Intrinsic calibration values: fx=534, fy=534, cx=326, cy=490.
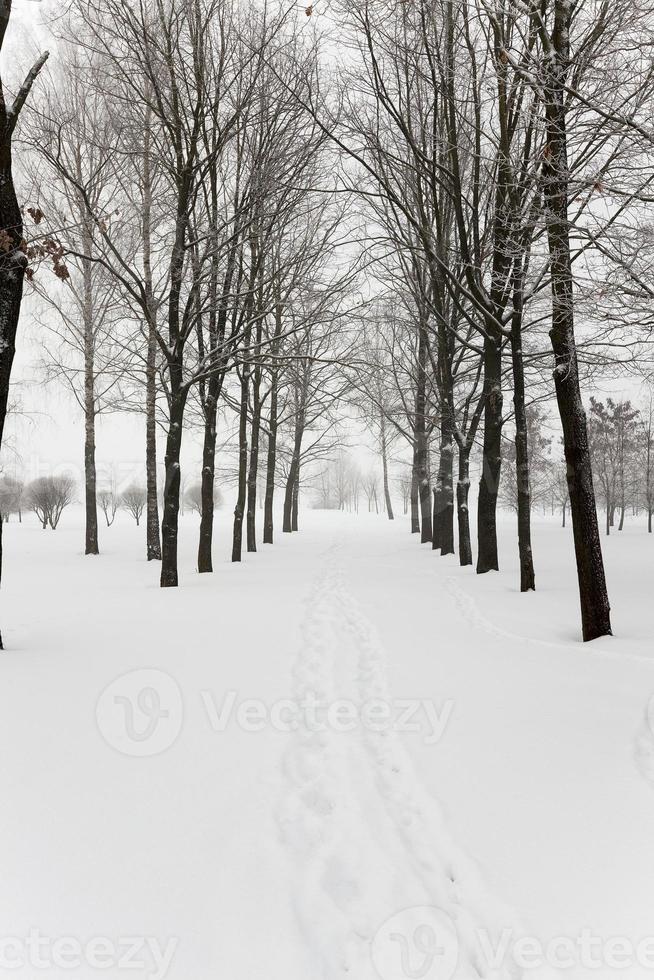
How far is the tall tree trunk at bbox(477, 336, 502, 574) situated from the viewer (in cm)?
1141

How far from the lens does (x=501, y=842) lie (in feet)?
8.92

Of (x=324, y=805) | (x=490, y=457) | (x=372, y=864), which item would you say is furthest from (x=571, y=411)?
(x=372, y=864)

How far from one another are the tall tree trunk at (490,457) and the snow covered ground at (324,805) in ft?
16.9

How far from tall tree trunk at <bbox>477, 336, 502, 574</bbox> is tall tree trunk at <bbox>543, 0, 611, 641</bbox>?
4.52 m

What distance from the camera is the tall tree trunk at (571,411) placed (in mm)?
6316

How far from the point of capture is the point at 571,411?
6.71 metres

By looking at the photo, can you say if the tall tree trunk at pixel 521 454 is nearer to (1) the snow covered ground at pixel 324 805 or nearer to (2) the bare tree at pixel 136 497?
(1) the snow covered ground at pixel 324 805

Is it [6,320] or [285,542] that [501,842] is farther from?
[285,542]

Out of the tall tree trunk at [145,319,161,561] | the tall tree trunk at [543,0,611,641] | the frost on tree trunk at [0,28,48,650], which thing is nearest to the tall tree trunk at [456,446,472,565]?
the tall tree trunk at [543,0,611,641]

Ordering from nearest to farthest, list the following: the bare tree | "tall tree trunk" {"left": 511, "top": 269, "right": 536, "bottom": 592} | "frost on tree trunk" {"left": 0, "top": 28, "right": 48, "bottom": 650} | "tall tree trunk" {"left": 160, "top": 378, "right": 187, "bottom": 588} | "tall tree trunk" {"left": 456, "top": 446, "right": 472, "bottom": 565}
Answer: "frost on tree trunk" {"left": 0, "top": 28, "right": 48, "bottom": 650} < "tall tree trunk" {"left": 511, "top": 269, "right": 536, "bottom": 592} < "tall tree trunk" {"left": 160, "top": 378, "right": 187, "bottom": 588} < "tall tree trunk" {"left": 456, "top": 446, "right": 472, "bottom": 565} < the bare tree

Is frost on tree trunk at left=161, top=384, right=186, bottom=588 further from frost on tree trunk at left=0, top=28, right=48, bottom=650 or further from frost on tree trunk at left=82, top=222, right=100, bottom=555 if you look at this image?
frost on tree trunk at left=82, top=222, right=100, bottom=555

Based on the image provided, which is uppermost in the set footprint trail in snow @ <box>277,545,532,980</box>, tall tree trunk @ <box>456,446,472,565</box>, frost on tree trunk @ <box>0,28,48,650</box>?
frost on tree trunk @ <box>0,28,48,650</box>

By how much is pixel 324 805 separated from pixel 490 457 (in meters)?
9.57

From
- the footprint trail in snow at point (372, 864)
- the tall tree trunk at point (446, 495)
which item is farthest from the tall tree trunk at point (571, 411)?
the tall tree trunk at point (446, 495)
